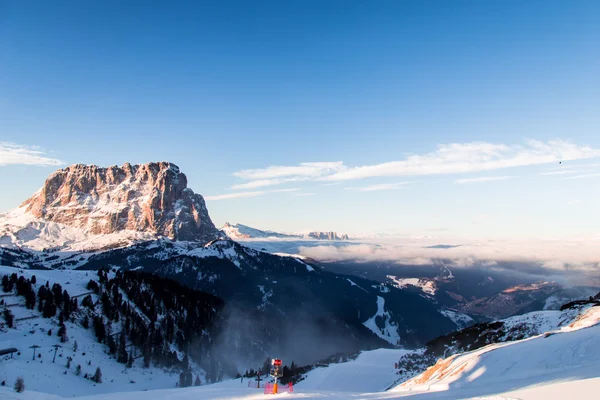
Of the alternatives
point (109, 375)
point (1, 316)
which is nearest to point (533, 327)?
point (109, 375)

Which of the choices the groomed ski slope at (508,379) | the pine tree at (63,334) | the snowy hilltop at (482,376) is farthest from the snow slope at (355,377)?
the pine tree at (63,334)

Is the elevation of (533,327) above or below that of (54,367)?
above

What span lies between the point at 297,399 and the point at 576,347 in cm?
2738

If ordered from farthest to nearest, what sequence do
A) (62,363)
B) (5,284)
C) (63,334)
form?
(5,284), (63,334), (62,363)

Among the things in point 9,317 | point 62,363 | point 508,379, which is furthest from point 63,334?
point 508,379

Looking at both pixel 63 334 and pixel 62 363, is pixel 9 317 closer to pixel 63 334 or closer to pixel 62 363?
pixel 63 334

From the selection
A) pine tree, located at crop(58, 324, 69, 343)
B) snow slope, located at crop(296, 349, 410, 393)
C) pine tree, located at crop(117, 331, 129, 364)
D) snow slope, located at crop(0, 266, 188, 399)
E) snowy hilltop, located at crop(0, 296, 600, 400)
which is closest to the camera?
snowy hilltop, located at crop(0, 296, 600, 400)

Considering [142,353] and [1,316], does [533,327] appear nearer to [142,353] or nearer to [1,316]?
[142,353]

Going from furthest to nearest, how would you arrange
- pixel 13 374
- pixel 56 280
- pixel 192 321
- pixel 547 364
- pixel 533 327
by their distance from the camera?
pixel 192 321 → pixel 56 280 → pixel 13 374 → pixel 533 327 → pixel 547 364

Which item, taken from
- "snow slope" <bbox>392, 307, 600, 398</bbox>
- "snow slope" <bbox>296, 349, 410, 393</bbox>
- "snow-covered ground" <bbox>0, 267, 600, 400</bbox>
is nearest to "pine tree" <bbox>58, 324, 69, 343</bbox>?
"snow-covered ground" <bbox>0, 267, 600, 400</bbox>

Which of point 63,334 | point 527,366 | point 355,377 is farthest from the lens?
point 63,334

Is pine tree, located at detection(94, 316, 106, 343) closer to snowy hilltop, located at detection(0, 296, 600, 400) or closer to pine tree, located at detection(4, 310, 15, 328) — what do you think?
pine tree, located at detection(4, 310, 15, 328)

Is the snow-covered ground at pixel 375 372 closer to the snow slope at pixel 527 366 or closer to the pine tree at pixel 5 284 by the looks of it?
the snow slope at pixel 527 366

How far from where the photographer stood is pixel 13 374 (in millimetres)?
75750
